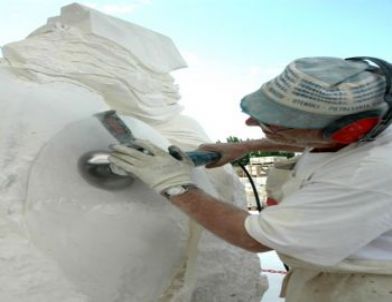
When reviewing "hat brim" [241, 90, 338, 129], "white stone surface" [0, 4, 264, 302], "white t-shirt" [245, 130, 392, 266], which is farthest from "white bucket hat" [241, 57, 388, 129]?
"white stone surface" [0, 4, 264, 302]

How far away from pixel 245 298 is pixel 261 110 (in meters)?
0.99

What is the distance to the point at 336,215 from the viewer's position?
3.97 ft

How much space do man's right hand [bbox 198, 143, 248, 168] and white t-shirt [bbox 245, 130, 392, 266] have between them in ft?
1.83

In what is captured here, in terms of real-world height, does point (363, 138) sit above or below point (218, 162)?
above

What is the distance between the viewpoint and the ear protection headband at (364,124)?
1.22 meters

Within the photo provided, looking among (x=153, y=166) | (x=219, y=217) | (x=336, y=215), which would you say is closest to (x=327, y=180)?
(x=336, y=215)

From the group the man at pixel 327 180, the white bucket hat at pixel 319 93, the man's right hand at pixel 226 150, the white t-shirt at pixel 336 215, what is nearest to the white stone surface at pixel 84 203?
the man's right hand at pixel 226 150

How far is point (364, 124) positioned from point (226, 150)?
2.23ft

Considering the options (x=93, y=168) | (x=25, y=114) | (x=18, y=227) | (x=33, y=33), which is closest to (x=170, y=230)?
(x=93, y=168)

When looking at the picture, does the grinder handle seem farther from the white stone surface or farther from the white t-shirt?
the white t-shirt

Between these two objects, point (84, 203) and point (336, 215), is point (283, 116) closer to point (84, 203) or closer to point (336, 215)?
point (336, 215)

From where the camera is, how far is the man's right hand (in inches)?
71.5

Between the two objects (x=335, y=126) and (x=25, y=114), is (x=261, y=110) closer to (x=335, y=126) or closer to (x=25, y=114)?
(x=335, y=126)

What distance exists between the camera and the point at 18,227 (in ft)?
4.35
